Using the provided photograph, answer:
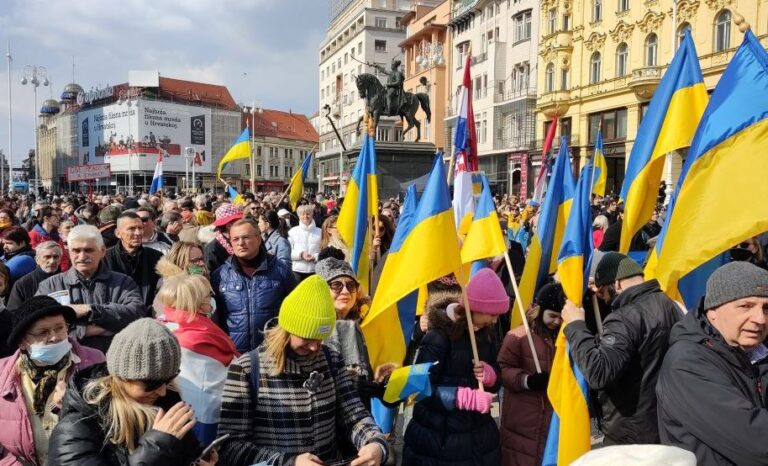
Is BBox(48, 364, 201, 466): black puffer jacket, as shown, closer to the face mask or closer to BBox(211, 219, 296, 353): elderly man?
the face mask

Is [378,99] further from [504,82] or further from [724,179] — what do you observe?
[504,82]

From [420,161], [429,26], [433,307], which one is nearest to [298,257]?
[433,307]

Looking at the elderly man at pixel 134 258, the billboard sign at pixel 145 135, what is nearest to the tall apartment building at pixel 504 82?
the elderly man at pixel 134 258

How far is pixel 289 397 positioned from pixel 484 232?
245cm

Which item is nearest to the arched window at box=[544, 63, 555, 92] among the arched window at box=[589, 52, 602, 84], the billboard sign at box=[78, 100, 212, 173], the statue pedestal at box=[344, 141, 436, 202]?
the arched window at box=[589, 52, 602, 84]

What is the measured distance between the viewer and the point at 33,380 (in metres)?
2.56

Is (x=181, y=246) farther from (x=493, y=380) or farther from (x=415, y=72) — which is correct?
(x=415, y=72)

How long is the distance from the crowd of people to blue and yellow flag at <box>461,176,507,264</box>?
1.15 ft

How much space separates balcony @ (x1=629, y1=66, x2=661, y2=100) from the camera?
101ft

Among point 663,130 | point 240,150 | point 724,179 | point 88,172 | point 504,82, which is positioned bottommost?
point 724,179

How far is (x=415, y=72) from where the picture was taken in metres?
54.5

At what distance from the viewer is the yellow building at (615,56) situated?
91.5ft

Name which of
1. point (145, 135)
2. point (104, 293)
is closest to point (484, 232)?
point (104, 293)

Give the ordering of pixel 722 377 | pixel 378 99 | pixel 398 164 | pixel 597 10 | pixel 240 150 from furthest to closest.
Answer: pixel 597 10, pixel 378 99, pixel 398 164, pixel 240 150, pixel 722 377
